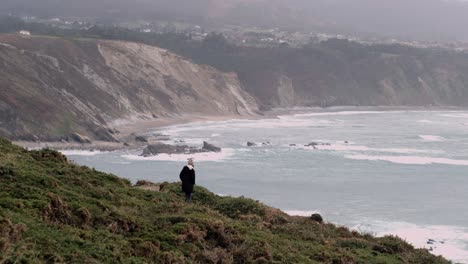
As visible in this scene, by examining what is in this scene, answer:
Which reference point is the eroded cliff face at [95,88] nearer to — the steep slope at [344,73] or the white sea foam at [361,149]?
the steep slope at [344,73]

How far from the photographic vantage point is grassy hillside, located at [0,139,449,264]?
10.4m

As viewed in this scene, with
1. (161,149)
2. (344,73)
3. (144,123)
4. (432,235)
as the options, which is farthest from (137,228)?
(344,73)

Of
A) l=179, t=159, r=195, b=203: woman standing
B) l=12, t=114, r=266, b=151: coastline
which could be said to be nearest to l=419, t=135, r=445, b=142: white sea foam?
l=12, t=114, r=266, b=151: coastline

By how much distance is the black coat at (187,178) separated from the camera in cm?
1636

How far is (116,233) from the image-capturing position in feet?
39.3

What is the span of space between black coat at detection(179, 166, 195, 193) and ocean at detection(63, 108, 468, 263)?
15.2 meters

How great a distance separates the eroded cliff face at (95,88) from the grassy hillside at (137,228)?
183 ft

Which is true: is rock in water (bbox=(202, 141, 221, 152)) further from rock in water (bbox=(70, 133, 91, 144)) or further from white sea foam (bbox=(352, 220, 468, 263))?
white sea foam (bbox=(352, 220, 468, 263))

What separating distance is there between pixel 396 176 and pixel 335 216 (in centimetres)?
1828

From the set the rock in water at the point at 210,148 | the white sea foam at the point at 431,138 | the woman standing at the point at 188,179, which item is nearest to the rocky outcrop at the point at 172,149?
the rock in water at the point at 210,148

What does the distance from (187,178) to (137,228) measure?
4.05 meters

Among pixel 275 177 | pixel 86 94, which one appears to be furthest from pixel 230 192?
pixel 86 94

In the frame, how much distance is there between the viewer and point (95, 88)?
9550cm

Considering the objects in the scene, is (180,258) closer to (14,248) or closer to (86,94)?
(14,248)
